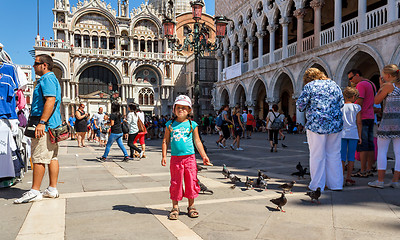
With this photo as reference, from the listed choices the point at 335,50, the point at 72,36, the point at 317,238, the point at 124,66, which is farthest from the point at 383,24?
the point at 72,36

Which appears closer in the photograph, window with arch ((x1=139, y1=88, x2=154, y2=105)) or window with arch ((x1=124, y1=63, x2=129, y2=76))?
window with arch ((x1=124, y1=63, x2=129, y2=76))

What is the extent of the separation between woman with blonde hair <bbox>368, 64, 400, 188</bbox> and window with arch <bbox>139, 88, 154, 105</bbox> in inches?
1435

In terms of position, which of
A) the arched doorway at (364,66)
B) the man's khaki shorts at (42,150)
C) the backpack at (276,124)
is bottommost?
the man's khaki shorts at (42,150)

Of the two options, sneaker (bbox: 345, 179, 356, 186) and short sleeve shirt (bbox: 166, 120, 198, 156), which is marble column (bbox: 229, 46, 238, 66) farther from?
short sleeve shirt (bbox: 166, 120, 198, 156)

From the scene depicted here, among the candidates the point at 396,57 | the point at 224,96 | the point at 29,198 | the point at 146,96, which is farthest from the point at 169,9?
the point at 29,198

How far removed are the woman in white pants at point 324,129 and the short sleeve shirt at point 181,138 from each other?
2072mm

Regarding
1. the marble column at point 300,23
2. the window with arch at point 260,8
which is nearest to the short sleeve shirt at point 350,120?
the marble column at point 300,23

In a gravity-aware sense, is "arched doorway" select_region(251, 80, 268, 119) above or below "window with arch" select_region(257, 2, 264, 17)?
below

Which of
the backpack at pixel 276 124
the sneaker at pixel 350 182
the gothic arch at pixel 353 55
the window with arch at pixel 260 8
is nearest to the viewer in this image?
the sneaker at pixel 350 182

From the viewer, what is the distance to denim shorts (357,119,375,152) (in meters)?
5.74

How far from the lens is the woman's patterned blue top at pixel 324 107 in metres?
4.58

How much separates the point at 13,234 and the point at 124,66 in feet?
122

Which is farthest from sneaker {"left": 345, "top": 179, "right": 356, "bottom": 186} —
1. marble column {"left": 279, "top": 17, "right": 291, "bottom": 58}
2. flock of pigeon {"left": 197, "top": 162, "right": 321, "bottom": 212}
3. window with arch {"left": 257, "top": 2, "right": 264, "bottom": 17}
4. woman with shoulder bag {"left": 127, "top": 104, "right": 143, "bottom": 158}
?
window with arch {"left": 257, "top": 2, "right": 264, "bottom": 17}

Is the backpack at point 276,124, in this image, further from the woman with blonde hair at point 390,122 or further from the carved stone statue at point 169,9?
the carved stone statue at point 169,9
